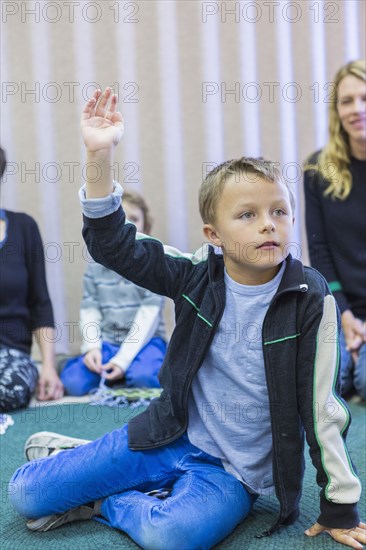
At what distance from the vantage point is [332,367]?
1012 mm

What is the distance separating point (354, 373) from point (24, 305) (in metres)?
0.96

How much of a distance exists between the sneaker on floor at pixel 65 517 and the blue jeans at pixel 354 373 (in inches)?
36.4

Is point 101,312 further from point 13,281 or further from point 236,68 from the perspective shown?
point 236,68

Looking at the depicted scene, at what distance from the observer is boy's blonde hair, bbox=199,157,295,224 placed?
1.02 m

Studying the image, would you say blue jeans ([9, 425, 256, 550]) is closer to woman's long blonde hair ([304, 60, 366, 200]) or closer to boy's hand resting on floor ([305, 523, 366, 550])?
boy's hand resting on floor ([305, 523, 366, 550])

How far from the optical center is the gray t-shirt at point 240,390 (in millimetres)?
1045

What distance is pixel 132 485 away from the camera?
1.10 meters

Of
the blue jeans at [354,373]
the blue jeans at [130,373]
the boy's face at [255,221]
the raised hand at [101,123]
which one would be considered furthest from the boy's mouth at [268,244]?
the blue jeans at [130,373]

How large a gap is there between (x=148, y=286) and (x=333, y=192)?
3.54ft

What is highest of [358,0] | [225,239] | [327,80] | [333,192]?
[358,0]

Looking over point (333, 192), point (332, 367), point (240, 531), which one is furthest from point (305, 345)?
point (333, 192)

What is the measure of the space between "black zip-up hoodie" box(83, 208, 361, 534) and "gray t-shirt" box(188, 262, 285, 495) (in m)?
0.02

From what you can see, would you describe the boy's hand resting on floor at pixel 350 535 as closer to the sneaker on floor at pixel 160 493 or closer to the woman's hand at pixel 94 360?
the sneaker on floor at pixel 160 493

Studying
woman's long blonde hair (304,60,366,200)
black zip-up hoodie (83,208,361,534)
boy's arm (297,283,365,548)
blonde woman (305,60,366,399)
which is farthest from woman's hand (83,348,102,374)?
boy's arm (297,283,365,548)
